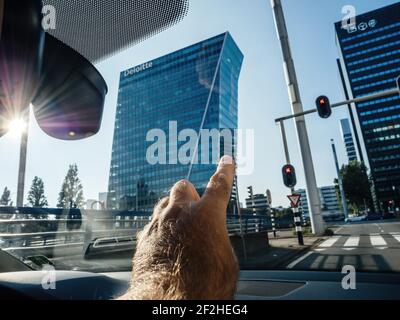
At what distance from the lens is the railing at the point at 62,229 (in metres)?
4.08

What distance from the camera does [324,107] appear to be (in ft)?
32.8

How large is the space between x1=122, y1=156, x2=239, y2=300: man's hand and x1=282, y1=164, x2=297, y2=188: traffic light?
9.99 metres

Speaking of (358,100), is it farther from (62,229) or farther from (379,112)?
(379,112)

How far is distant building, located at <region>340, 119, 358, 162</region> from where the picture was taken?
14450 centimetres

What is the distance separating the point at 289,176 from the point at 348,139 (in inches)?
6125

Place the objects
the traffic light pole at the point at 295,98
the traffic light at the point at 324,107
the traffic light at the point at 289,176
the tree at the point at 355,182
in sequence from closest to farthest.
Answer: the traffic light at the point at 324,107 < the traffic light at the point at 289,176 < the traffic light pole at the point at 295,98 < the tree at the point at 355,182

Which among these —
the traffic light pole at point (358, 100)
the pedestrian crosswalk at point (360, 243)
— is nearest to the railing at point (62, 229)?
the pedestrian crosswalk at point (360, 243)

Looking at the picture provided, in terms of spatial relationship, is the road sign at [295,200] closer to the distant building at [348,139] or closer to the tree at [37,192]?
the tree at [37,192]

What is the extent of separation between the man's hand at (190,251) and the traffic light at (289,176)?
9.99 m

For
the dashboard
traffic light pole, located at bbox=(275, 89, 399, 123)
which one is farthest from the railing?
traffic light pole, located at bbox=(275, 89, 399, 123)

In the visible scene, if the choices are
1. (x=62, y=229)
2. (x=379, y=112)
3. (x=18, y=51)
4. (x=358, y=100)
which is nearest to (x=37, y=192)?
(x=62, y=229)

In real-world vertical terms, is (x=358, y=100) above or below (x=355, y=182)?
below

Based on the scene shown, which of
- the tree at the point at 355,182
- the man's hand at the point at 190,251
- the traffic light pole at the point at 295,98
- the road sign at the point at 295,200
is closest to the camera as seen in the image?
the man's hand at the point at 190,251
